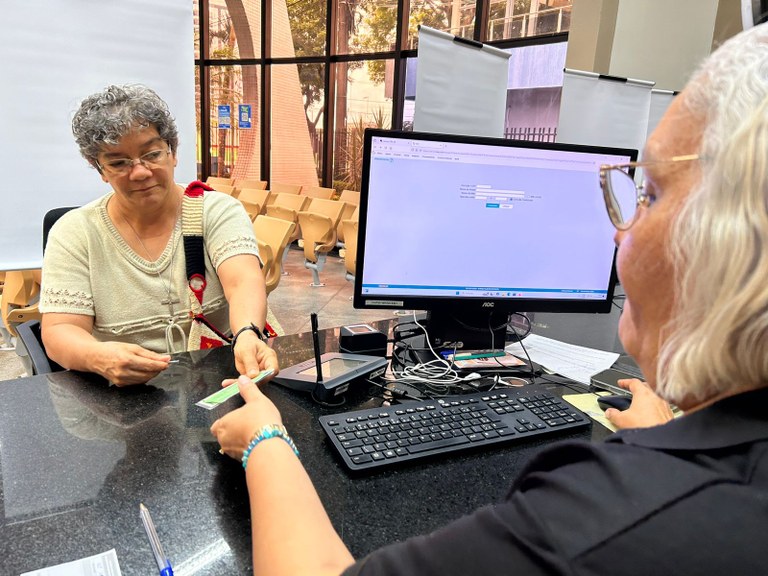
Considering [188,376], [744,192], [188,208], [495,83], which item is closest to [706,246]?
[744,192]

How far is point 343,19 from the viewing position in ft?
25.5

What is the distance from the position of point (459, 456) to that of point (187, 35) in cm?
271

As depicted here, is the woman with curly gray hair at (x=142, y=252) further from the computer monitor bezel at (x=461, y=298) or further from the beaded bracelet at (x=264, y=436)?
the beaded bracelet at (x=264, y=436)

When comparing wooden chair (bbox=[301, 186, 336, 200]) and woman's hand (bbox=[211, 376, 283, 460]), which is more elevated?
woman's hand (bbox=[211, 376, 283, 460])

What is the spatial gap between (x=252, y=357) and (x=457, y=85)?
133 centimetres

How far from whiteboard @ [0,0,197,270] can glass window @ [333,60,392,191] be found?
193 inches

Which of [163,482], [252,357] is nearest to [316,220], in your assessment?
[252,357]

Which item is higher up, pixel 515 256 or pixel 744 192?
pixel 744 192

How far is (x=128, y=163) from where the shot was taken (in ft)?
5.05

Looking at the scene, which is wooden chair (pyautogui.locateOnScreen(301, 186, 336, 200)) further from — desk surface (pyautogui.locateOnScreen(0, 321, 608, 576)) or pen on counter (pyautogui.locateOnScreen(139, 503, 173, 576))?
pen on counter (pyautogui.locateOnScreen(139, 503, 173, 576))

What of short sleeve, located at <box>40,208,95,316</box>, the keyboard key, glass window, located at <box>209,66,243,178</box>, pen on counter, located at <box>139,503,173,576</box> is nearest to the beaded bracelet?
pen on counter, located at <box>139,503,173,576</box>

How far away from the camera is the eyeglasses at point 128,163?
154 cm

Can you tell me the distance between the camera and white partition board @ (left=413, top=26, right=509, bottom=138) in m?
1.94

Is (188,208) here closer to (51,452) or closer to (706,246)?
(51,452)
